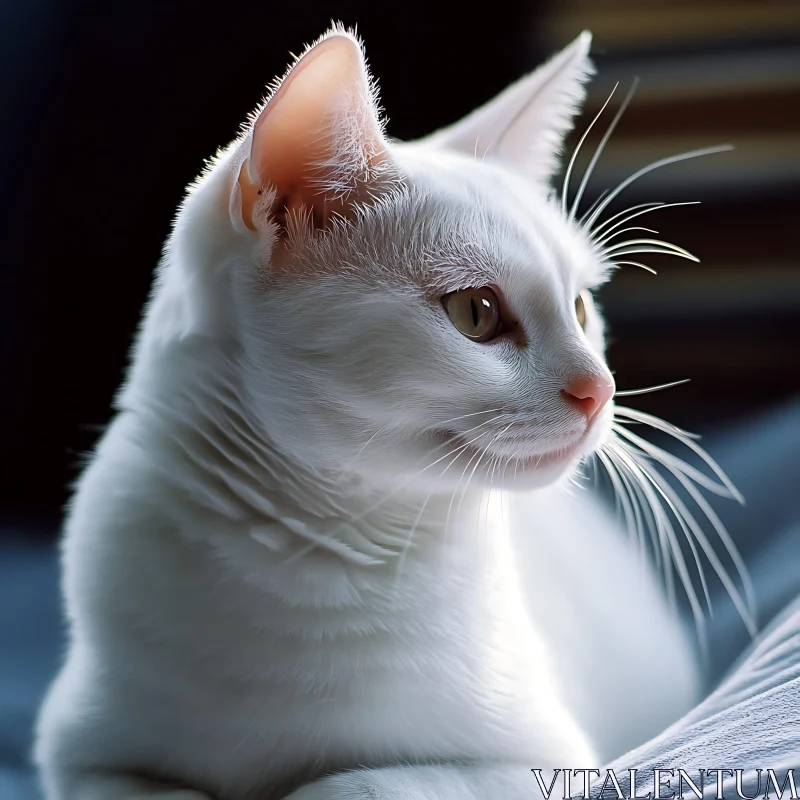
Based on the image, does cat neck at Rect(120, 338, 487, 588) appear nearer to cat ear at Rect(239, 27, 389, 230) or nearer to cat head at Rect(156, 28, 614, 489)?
cat head at Rect(156, 28, 614, 489)

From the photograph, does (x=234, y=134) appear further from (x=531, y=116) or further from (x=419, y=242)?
(x=419, y=242)

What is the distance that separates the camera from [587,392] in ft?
2.29

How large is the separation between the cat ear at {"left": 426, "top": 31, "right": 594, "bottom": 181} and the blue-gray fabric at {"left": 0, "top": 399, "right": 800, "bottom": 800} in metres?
0.54

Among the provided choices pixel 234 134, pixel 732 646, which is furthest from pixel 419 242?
pixel 732 646

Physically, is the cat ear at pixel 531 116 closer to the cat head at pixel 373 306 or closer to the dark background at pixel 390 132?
the cat head at pixel 373 306

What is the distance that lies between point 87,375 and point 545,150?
2.80 ft

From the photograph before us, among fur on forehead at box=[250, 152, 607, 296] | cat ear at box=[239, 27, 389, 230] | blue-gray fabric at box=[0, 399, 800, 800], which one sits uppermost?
cat ear at box=[239, 27, 389, 230]

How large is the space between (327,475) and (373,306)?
0.15 metres

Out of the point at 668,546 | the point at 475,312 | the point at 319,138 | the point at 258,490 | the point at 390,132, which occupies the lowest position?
the point at 668,546

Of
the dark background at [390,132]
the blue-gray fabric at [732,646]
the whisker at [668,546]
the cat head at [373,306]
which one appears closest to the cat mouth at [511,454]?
the cat head at [373,306]

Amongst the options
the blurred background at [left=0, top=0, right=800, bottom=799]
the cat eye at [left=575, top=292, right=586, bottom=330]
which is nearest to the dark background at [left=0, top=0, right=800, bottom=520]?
the blurred background at [left=0, top=0, right=800, bottom=799]

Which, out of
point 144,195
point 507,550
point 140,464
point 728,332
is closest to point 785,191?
point 728,332

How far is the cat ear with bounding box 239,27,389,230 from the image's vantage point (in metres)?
0.65

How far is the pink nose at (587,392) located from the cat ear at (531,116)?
0.31m
